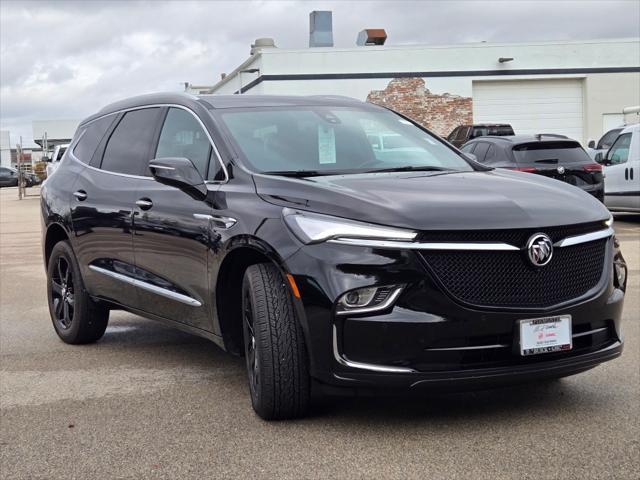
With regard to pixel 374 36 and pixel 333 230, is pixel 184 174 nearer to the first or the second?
pixel 333 230

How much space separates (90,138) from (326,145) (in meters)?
2.38

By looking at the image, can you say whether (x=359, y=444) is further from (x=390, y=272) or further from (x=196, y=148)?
(x=196, y=148)

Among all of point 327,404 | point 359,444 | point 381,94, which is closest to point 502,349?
point 359,444

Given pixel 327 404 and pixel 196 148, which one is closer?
pixel 327 404

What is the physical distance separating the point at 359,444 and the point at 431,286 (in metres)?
0.80

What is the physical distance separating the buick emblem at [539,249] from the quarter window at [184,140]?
190 centimetres

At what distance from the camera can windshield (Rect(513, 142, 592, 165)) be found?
44.2 feet

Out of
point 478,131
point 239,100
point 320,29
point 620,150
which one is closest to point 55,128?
point 320,29

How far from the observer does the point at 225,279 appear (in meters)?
4.62

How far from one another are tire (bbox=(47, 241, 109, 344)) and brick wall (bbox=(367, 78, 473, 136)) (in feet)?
85.6

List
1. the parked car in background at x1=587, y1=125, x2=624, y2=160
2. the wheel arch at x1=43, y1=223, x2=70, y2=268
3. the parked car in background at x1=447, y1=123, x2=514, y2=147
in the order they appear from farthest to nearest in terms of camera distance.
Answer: the parked car in background at x1=447, y1=123, x2=514, y2=147 → the parked car in background at x1=587, y1=125, x2=624, y2=160 → the wheel arch at x1=43, y1=223, x2=70, y2=268

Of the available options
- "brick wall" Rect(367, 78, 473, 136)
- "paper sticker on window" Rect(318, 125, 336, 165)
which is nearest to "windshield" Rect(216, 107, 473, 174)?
"paper sticker on window" Rect(318, 125, 336, 165)

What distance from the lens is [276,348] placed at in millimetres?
4078

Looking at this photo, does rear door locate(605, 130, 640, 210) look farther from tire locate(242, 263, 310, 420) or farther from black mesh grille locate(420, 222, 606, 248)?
tire locate(242, 263, 310, 420)
